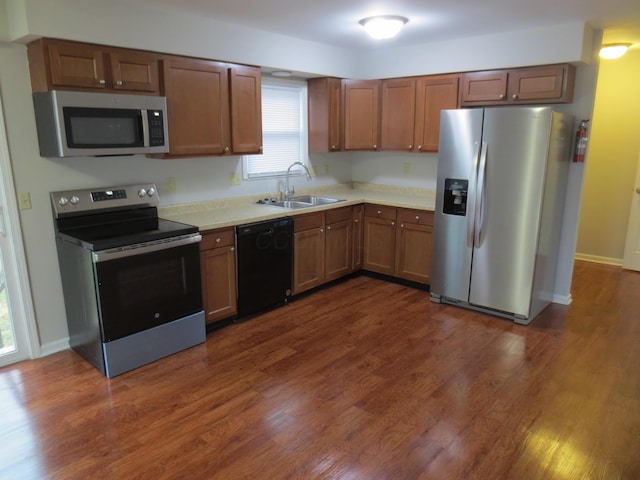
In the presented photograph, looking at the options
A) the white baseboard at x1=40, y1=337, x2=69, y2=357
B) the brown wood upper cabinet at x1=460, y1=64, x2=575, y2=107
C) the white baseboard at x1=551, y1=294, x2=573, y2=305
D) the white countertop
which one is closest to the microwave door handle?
the white countertop

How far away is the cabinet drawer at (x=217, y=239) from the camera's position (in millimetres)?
3401

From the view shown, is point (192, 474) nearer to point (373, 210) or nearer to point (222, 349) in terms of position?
point (222, 349)

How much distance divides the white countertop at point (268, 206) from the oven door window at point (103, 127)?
0.77 metres

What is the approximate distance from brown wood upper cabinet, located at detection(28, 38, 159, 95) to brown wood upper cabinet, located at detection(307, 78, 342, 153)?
1.93m

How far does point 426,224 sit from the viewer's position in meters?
4.39

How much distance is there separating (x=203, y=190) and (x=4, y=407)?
85.1 inches

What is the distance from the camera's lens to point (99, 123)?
9.57 feet

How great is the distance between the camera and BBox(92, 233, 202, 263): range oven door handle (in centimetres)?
275

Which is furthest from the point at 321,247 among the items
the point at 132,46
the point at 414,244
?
the point at 132,46

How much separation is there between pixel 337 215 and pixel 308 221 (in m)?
0.45

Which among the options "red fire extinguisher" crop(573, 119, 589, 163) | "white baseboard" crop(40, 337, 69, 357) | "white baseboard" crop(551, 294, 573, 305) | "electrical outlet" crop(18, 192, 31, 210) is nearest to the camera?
"electrical outlet" crop(18, 192, 31, 210)

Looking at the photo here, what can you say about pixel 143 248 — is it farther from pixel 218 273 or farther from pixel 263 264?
pixel 263 264

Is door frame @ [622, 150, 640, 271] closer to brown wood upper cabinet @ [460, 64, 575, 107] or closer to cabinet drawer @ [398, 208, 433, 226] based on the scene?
brown wood upper cabinet @ [460, 64, 575, 107]

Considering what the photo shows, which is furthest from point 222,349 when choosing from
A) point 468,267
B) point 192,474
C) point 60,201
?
point 468,267
